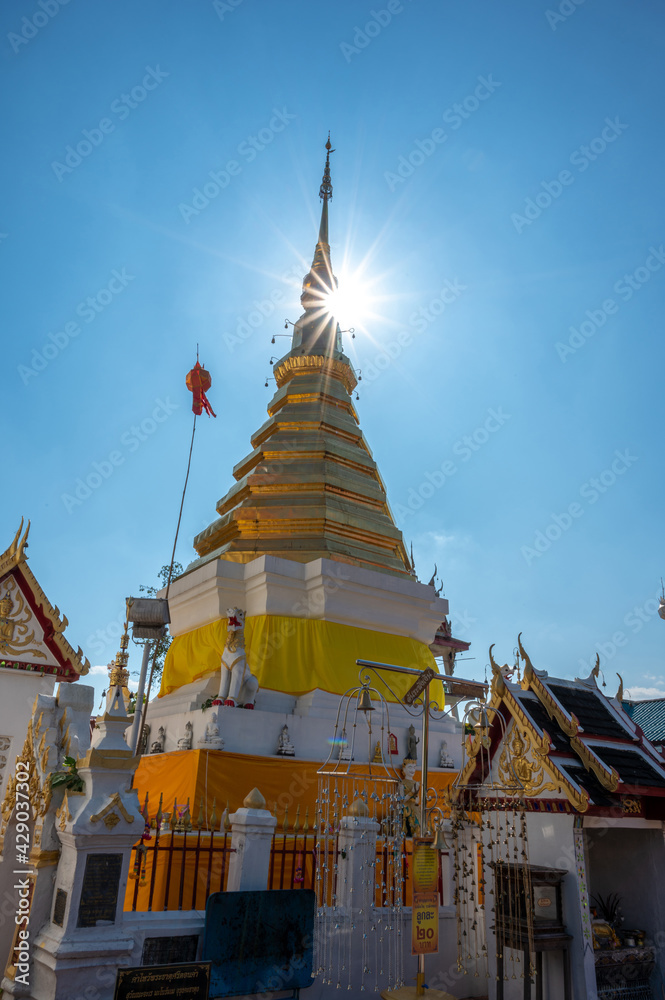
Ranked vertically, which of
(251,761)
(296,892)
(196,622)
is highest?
(196,622)

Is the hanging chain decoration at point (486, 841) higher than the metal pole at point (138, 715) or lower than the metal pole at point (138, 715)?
lower

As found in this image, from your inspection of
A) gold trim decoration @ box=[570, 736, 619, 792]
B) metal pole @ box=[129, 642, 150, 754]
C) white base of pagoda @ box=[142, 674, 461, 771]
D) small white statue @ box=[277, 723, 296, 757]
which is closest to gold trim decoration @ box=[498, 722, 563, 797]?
gold trim decoration @ box=[570, 736, 619, 792]

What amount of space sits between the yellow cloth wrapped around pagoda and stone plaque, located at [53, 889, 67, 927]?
8462 millimetres

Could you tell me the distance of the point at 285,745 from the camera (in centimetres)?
1216

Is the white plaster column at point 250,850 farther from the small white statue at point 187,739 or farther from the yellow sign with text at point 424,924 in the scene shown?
the small white statue at point 187,739

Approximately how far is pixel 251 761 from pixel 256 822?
16.8 ft

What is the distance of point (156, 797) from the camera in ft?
39.1

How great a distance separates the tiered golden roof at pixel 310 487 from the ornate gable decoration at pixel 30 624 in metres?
6.13

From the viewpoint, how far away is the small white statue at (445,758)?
13.5m

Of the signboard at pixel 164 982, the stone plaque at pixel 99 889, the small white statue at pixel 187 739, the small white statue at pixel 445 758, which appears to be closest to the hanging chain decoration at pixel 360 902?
the signboard at pixel 164 982

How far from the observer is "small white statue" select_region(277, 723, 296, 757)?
12.1 metres

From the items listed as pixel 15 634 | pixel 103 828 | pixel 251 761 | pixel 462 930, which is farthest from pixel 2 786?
pixel 462 930

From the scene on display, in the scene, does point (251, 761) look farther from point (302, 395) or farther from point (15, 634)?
point (302, 395)

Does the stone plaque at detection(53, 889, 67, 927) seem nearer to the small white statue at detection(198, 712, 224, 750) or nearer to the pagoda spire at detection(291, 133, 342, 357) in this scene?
the small white statue at detection(198, 712, 224, 750)
